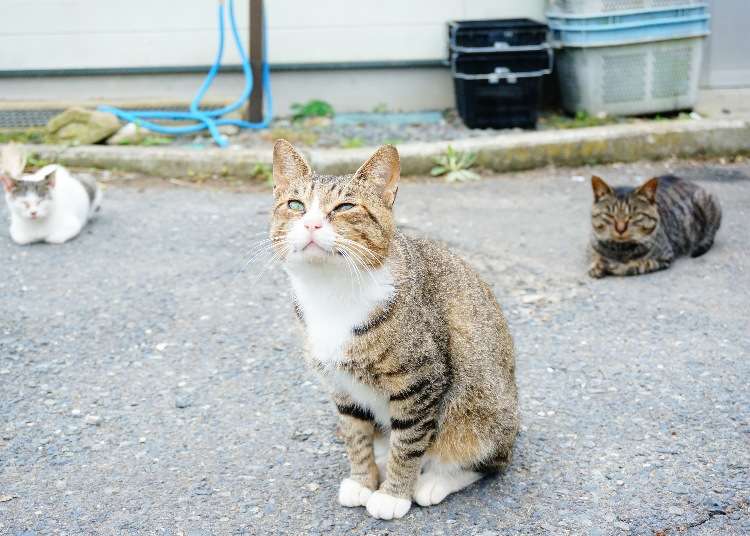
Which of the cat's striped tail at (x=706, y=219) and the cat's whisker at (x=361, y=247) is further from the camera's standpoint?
the cat's striped tail at (x=706, y=219)

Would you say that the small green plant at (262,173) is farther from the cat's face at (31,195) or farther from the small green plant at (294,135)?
the cat's face at (31,195)

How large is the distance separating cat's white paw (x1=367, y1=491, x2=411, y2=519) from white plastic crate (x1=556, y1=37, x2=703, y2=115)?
5.56 meters

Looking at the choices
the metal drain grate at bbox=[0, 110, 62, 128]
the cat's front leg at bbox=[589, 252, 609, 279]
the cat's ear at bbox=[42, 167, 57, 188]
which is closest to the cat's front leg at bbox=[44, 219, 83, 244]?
the cat's ear at bbox=[42, 167, 57, 188]

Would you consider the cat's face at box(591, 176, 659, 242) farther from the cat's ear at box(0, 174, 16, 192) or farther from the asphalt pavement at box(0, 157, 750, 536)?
the cat's ear at box(0, 174, 16, 192)

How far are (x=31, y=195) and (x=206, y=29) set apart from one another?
9.96ft

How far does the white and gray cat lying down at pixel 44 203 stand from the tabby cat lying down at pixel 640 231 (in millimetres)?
3459

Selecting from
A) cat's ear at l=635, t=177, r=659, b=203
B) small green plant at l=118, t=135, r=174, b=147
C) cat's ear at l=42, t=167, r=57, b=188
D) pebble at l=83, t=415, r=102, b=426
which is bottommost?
pebble at l=83, t=415, r=102, b=426

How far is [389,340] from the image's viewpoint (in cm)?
299

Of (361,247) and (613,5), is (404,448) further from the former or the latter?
(613,5)

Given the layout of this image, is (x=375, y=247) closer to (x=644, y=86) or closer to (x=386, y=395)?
(x=386, y=395)

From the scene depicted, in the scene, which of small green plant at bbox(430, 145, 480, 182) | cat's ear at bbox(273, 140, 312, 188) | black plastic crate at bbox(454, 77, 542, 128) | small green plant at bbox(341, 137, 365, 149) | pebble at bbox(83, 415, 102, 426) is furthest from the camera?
black plastic crate at bbox(454, 77, 542, 128)

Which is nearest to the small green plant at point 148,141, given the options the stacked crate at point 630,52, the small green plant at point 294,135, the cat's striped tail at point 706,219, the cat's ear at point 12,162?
the small green plant at point 294,135

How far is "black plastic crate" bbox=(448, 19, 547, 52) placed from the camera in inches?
304

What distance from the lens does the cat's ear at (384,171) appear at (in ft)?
9.87
